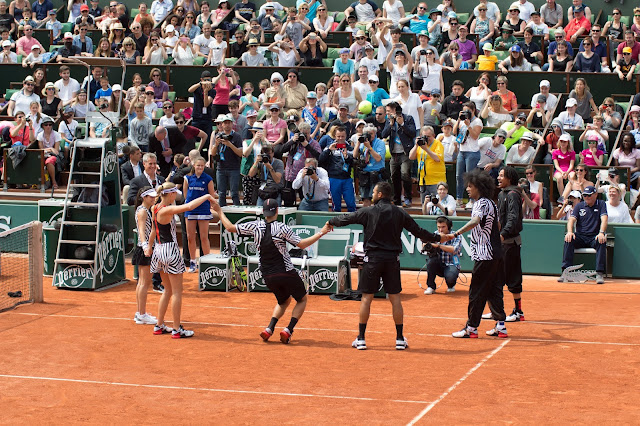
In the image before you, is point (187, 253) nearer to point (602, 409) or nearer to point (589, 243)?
point (589, 243)

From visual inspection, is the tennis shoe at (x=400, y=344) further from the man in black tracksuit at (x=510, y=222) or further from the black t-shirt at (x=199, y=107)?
the black t-shirt at (x=199, y=107)

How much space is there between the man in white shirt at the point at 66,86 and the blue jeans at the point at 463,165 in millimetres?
9316

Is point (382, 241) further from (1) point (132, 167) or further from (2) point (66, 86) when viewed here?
(2) point (66, 86)

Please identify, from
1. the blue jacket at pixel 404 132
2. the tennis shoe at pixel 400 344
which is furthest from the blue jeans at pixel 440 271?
the tennis shoe at pixel 400 344

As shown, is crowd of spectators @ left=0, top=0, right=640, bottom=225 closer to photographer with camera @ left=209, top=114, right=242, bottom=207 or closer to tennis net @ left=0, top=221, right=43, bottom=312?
photographer with camera @ left=209, top=114, right=242, bottom=207

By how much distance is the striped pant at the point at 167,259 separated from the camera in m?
12.2

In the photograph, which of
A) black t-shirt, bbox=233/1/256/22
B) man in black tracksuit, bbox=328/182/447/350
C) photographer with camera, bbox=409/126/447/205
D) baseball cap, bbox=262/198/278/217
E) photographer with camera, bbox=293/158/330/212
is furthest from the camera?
black t-shirt, bbox=233/1/256/22

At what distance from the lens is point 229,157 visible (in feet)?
59.8

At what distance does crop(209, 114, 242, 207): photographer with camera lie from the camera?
18.2 m

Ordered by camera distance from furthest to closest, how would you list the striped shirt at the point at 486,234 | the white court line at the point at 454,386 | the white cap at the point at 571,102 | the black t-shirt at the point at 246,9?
the black t-shirt at the point at 246,9 → the white cap at the point at 571,102 → the striped shirt at the point at 486,234 → the white court line at the point at 454,386

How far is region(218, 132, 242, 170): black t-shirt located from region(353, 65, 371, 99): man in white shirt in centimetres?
335

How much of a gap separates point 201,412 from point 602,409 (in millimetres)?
3740

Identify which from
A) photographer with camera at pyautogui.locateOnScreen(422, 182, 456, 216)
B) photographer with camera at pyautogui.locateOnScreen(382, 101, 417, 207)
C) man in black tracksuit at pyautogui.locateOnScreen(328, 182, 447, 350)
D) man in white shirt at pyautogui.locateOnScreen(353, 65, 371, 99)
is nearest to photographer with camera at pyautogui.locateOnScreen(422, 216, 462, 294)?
photographer with camera at pyautogui.locateOnScreen(422, 182, 456, 216)

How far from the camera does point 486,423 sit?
8.77 m
